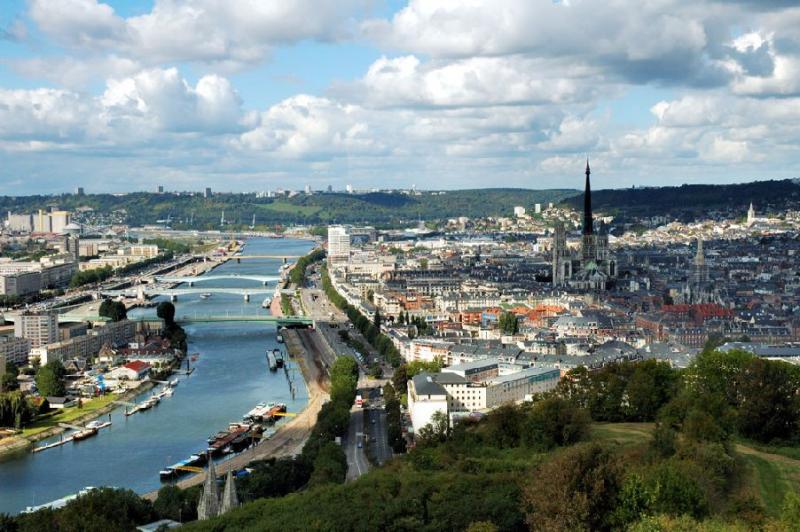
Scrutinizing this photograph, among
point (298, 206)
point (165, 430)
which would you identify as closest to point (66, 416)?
point (165, 430)

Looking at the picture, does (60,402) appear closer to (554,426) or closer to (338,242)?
(554,426)

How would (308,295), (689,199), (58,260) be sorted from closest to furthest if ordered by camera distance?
1. (308,295)
2. (58,260)
3. (689,199)

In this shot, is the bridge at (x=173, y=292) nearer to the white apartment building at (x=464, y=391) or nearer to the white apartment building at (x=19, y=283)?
the white apartment building at (x=19, y=283)

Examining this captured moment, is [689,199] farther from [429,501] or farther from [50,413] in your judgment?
[429,501]

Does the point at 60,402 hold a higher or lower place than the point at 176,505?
lower

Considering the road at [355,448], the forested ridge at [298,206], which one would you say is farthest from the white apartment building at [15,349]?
the forested ridge at [298,206]

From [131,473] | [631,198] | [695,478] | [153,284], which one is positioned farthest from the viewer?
[631,198]

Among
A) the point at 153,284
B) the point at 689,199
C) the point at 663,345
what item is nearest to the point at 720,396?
the point at 663,345
